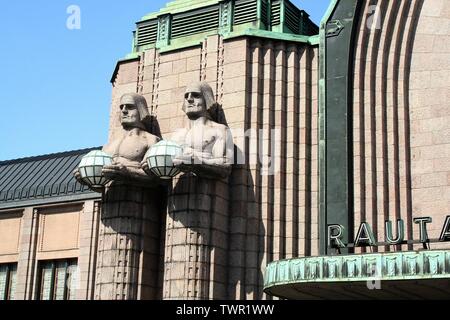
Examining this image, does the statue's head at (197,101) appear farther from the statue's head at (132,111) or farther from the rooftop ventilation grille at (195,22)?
the rooftop ventilation grille at (195,22)

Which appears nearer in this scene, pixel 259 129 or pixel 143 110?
pixel 259 129

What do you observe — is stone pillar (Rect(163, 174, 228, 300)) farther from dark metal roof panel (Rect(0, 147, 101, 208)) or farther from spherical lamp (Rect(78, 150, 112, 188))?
dark metal roof panel (Rect(0, 147, 101, 208))

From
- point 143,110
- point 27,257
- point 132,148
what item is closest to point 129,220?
point 132,148

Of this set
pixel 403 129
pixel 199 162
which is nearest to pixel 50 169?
pixel 199 162

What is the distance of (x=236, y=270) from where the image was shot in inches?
1051

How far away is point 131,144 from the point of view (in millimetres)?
27922

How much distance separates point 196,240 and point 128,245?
2.54m

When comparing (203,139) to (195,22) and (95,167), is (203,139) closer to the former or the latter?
(95,167)

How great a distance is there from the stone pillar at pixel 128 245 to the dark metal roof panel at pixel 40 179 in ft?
25.9

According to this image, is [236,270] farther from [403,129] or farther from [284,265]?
[403,129]

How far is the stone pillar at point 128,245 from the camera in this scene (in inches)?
1068

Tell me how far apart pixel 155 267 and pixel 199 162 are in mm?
4094

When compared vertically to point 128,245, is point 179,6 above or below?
above
